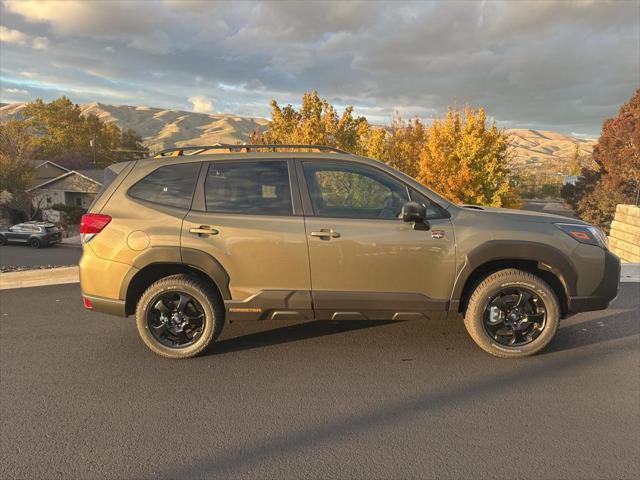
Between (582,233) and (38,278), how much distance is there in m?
7.24

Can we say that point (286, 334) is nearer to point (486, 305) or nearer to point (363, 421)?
point (363, 421)

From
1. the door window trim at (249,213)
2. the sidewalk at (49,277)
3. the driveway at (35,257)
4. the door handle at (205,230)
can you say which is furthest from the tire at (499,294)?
the driveway at (35,257)

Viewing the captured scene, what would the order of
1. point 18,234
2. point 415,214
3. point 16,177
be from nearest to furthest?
point 415,214 → point 18,234 → point 16,177

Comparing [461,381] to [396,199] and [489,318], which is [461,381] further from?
[396,199]

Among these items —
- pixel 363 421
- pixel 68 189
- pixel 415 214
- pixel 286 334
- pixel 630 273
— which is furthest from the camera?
pixel 68 189

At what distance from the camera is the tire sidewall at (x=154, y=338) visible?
3.62 metres

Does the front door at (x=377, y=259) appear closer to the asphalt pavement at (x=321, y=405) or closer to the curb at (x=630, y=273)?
the asphalt pavement at (x=321, y=405)

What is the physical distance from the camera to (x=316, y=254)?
349cm

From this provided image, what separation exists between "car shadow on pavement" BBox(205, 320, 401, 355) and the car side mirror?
1438 millimetres

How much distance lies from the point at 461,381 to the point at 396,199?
1.60m

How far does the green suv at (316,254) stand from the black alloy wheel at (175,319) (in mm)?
11

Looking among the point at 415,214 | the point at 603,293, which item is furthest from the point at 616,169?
the point at 415,214

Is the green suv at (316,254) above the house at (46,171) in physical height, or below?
below

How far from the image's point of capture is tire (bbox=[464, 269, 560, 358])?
357 cm
